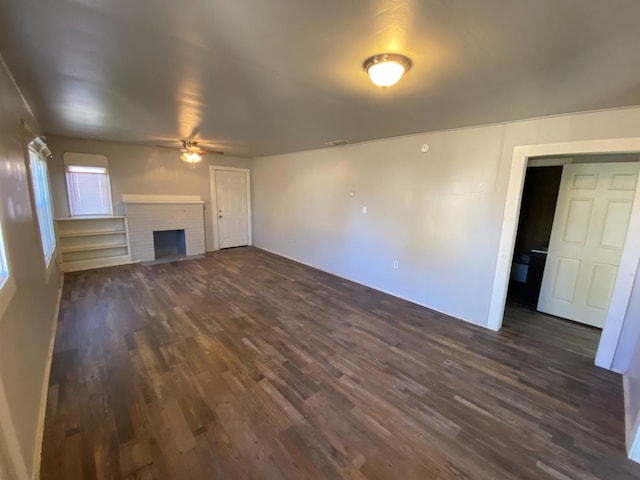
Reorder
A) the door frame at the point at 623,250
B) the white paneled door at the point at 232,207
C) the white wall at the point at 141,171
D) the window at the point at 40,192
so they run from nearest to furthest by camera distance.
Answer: the door frame at the point at 623,250 → the window at the point at 40,192 → the white wall at the point at 141,171 → the white paneled door at the point at 232,207

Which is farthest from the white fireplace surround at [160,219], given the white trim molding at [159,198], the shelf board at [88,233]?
the shelf board at [88,233]

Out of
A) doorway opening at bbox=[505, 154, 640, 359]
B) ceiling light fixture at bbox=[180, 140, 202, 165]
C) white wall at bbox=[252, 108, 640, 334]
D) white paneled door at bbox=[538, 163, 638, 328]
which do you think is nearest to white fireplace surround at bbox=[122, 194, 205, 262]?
ceiling light fixture at bbox=[180, 140, 202, 165]

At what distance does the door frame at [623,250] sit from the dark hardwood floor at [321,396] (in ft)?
1.08

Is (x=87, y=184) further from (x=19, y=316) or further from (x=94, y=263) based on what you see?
(x=19, y=316)

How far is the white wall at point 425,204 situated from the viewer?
9.45 feet

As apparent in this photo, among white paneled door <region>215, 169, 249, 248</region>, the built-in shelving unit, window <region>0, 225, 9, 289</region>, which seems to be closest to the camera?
window <region>0, 225, 9, 289</region>

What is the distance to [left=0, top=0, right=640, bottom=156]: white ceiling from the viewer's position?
121cm

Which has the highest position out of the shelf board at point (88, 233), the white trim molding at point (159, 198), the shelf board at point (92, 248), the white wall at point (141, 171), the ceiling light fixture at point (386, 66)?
the ceiling light fixture at point (386, 66)

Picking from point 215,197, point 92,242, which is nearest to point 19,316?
point 92,242

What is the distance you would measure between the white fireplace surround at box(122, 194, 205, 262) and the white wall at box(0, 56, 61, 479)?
3.03m

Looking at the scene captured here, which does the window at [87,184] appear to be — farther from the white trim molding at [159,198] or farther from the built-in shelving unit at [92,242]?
the white trim molding at [159,198]

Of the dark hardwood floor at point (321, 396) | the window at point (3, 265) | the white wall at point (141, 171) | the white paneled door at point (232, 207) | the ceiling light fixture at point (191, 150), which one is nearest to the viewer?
the window at point (3, 265)

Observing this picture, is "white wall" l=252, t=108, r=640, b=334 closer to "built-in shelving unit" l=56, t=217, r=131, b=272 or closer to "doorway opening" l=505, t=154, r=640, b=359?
"doorway opening" l=505, t=154, r=640, b=359

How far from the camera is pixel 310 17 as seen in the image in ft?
4.16
